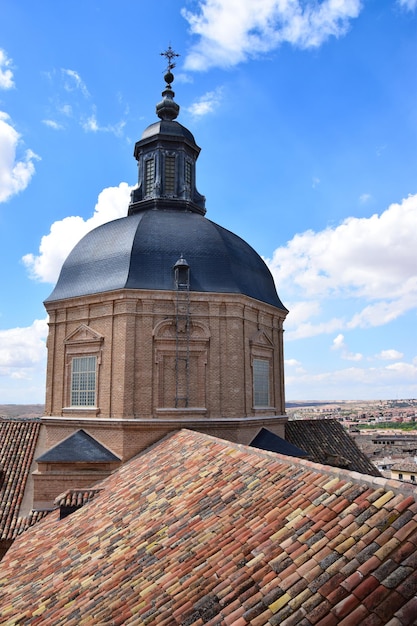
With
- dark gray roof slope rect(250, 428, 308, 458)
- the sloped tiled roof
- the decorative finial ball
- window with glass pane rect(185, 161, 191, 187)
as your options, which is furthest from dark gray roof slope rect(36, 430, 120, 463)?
the decorative finial ball

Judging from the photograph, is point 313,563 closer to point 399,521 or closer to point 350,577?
point 350,577

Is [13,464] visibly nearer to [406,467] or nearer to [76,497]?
[76,497]

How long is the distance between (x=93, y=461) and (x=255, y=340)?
6530 millimetres

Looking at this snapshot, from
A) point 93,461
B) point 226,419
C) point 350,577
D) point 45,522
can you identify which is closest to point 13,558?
point 45,522

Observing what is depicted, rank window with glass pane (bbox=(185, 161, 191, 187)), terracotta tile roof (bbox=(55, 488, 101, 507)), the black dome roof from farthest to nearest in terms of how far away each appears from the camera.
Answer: window with glass pane (bbox=(185, 161, 191, 187)) < the black dome roof < terracotta tile roof (bbox=(55, 488, 101, 507))

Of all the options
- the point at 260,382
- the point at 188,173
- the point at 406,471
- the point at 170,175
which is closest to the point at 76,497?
the point at 260,382

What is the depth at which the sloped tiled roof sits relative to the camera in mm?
19219

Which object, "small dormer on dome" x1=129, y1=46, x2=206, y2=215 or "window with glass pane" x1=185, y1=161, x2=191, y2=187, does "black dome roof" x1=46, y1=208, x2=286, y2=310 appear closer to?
"small dormer on dome" x1=129, y1=46, x2=206, y2=215

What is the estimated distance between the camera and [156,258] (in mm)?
16094

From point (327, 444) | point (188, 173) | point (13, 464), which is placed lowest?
point (13, 464)

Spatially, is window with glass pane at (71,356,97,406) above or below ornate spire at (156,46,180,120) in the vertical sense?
below

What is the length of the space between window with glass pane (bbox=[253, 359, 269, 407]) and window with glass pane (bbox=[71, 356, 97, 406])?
541 centimetres

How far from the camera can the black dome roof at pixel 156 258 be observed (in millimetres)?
15852

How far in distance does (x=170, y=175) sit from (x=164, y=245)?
4655 millimetres
